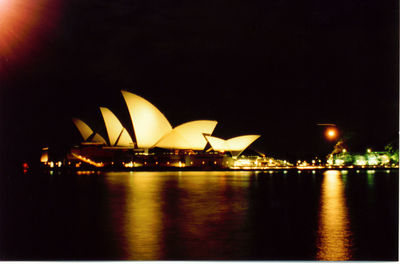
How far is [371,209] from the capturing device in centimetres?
1236

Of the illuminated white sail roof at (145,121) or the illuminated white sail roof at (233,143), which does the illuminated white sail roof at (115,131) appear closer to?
the illuminated white sail roof at (145,121)

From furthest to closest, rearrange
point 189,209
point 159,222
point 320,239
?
1. point 189,209
2. point 159,222
3. point 320,239

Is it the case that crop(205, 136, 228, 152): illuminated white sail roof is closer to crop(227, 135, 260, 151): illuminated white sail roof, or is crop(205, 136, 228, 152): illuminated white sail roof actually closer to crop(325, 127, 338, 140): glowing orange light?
crop(227, 135, 260, 151): illuminated white sail roof

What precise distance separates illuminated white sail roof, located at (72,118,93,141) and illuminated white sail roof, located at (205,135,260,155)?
14435 mm

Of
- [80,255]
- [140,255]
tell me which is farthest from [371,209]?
[80,255]

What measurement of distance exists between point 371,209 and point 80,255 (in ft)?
28.9

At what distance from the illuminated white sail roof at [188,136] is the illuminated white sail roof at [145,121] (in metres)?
0.84

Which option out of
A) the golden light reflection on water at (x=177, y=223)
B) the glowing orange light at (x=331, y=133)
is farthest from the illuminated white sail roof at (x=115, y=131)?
the golden light reflection on water at (x=177, y=223)

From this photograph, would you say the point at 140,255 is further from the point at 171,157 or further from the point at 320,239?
the point at 171,157

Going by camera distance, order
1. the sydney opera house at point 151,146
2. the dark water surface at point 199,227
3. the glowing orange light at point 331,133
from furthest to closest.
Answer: the glowing orange light at point 331,133, the sydney opera house at point 151,146, the dark water surface at point 199,227

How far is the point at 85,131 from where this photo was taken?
51.6 metres

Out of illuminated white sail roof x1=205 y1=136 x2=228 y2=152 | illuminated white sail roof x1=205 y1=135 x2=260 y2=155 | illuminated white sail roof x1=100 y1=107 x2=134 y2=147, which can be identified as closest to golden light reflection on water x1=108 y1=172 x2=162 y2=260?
illuminated white sail roof x1=100 y1=107 x2=134 y2=147

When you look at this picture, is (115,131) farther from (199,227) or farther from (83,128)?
(199,227)

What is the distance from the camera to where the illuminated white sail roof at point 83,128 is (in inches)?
2016
